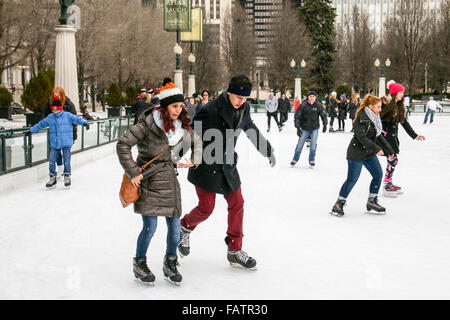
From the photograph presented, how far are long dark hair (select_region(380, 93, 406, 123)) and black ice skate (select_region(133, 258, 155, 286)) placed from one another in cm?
467

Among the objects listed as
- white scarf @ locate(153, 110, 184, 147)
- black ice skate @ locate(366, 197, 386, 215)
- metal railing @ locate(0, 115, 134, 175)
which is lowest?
black ice skate @ locate(366, 197, 386, 215)

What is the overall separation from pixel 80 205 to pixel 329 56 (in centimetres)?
5747

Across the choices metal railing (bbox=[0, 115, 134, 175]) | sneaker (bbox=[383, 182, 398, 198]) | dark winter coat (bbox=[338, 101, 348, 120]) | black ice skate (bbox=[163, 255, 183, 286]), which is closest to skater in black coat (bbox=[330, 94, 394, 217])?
sneaker (bbox=[383, 182, 398, 198])

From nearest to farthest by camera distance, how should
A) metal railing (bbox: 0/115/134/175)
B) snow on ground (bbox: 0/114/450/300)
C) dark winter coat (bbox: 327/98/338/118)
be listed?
snow on ground (bbox: 0/114/450/300)
metal railing (bbox: 0/115/134/175)
dark winter coat (bbox: 327/98/338/118)

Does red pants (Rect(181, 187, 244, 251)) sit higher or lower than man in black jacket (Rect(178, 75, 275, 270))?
lower

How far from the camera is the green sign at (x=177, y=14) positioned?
2288 centimetres

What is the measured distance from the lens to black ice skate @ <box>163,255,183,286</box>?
3.90 meters

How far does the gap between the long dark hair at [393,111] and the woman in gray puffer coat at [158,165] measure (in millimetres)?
4242

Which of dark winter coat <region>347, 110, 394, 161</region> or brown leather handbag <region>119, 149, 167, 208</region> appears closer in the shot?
brown leather handbag <region>119, 149, 167, 208</region>

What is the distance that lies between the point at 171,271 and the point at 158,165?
803mm

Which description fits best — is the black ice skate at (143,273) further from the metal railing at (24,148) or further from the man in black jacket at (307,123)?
the man in black jacket at (307,123)

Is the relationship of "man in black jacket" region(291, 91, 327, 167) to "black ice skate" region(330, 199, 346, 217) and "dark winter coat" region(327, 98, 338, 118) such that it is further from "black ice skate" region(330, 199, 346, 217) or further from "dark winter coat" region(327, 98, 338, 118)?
"dark winter coat" region(327, 98, 338, 118)
